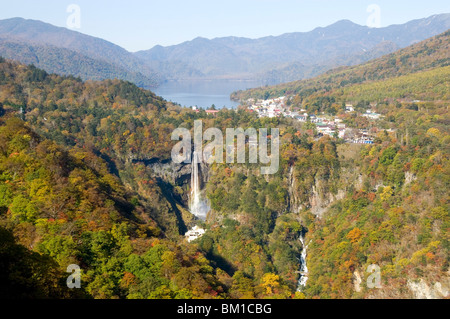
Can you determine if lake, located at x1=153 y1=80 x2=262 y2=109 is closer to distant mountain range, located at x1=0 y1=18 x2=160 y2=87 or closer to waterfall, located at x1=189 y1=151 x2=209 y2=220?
distant mountain range, located at x1=0 y1=18 x2=160 y2=87

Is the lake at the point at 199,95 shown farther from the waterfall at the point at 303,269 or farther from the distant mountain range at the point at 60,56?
the waterfall at the point at 303,269

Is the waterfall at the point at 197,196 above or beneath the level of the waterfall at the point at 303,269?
above

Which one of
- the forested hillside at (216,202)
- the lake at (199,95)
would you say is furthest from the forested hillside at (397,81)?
the lake at (199,95)

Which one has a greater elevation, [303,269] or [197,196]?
[197,196]

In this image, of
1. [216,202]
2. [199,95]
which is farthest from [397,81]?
[199,95]

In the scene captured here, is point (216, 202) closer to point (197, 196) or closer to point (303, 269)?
point (197, 196)

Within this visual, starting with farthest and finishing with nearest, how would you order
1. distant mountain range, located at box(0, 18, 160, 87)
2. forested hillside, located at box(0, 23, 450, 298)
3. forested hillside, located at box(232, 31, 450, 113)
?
1. distant mountain range, located at box(0, 18, 160, 87)
2. forested hillside, located at box(232, 31, 450, 113)
3. forested hillside, located at box(0, 23, 450, 298)

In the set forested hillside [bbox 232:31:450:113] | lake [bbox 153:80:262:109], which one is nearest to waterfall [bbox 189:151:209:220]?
forested hillside [bbox 232:31:450:113]
